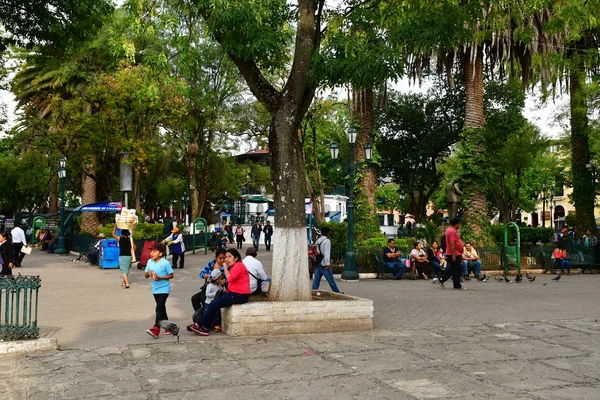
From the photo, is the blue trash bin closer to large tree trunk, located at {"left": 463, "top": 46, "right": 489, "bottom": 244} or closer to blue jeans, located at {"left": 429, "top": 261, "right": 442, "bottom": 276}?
blue jeans, located at {"left": 429, "top": 261, "right": 442, "bottom": 276}

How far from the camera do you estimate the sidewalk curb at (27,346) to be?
7.42m

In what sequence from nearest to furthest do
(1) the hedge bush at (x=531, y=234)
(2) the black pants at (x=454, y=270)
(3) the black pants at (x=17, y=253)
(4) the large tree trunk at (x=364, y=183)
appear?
(2) the black pants at (x=454, y=270) → (3) the black pants at (x=17, y=253) → (4) the large tree trunk at (x=364, y=183) → (1) the hedge bush at (x=531, y=234)

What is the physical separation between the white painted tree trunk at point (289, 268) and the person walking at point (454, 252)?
6.13 metres

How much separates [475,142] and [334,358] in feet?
54.3

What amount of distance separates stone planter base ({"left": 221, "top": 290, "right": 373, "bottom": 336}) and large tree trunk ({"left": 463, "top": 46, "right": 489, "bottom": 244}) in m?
13.7

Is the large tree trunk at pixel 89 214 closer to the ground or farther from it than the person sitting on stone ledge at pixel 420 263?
farther from it

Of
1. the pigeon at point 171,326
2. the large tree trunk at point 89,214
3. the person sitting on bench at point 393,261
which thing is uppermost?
the large tree trunk at point 89,214

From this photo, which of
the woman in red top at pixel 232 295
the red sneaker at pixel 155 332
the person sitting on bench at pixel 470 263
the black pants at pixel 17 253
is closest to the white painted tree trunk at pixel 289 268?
the woman in red top at pixel 232 295

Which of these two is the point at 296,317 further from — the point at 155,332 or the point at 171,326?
the point at 155,332

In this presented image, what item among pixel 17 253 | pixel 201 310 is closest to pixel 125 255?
pixel 17 253

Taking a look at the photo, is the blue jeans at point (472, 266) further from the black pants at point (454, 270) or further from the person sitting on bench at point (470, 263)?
the black pants at point (454, 270)

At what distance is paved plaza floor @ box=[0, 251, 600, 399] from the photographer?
19.3 ft

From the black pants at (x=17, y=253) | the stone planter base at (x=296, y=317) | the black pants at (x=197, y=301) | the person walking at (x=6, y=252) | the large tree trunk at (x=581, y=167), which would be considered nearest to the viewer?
the stone planter base at (x=296, y=317)

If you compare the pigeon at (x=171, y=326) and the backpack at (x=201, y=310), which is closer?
the pigeon at (x=171, y=326)
